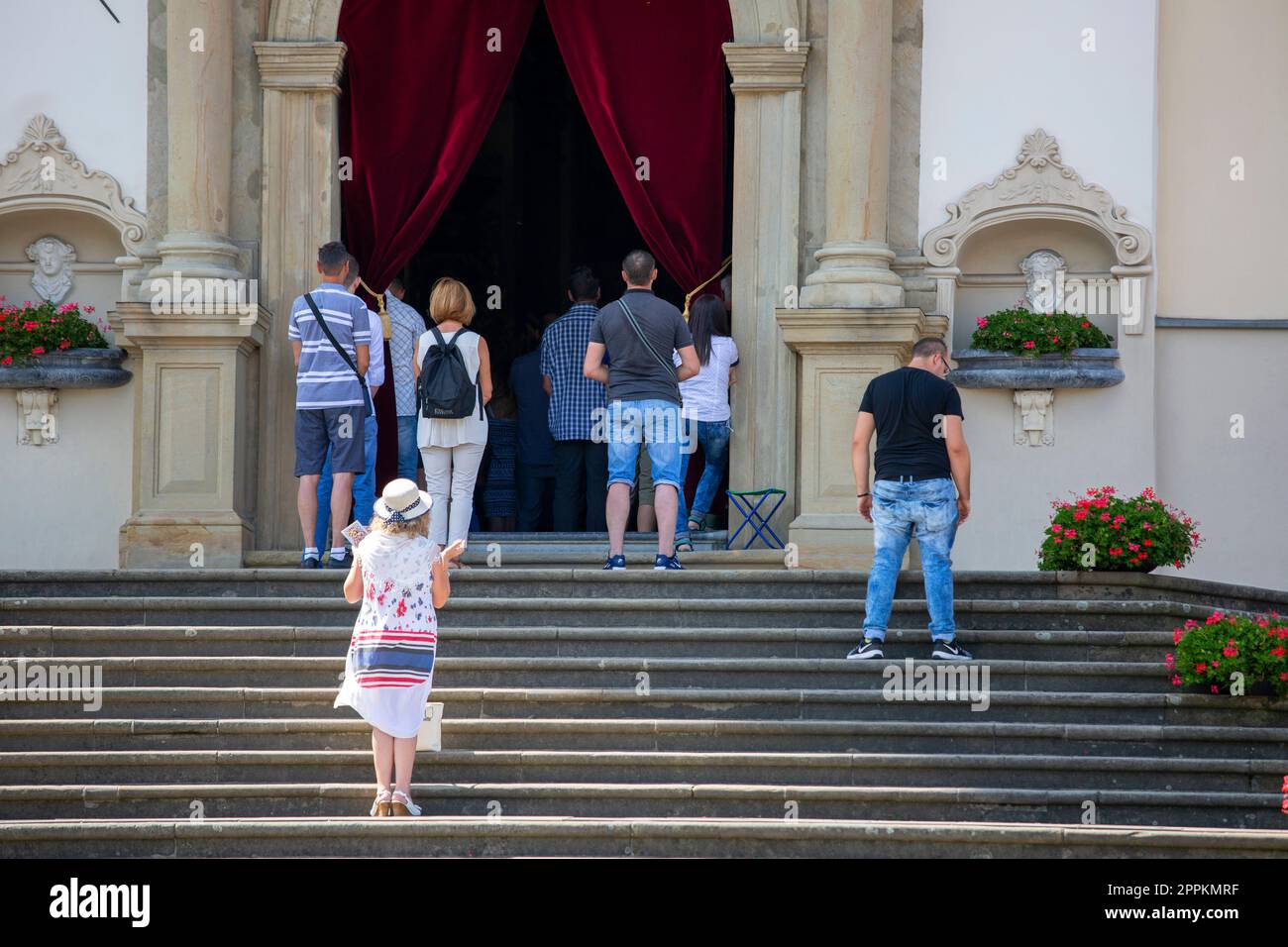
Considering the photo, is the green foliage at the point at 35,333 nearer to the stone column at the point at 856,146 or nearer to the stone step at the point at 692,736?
the stone step at the point at 692,736

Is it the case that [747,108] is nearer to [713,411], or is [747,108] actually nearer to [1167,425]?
[713,411]

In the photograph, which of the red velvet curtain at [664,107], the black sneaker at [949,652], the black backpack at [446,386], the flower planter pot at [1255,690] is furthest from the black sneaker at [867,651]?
the red velvet curtain at [664,107]

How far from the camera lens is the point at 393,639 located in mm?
8320

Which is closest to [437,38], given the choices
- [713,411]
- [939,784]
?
[713,411]

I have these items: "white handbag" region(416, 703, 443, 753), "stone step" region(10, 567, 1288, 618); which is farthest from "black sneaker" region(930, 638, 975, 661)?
"white handbag" region(416, 703, 443, 753)

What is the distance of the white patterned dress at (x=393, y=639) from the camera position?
27.2 feet

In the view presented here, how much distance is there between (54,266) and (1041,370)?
6.36 metres

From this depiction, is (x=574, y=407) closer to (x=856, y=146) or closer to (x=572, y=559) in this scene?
(x=572, y=559)

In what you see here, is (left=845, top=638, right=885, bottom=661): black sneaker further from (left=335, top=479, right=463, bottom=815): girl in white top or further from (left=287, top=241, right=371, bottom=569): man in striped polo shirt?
(left=287, top=241, right=371, bottom=569): man in striped polo shirt

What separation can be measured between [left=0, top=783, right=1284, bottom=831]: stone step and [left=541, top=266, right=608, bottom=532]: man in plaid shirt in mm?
4423

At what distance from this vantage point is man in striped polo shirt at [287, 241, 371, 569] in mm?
11133

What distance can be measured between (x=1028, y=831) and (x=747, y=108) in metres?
6.03

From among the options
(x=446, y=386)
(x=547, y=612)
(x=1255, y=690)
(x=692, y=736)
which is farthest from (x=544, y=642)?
(x=1255, y=690)

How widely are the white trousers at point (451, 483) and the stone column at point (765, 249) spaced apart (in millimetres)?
2136
